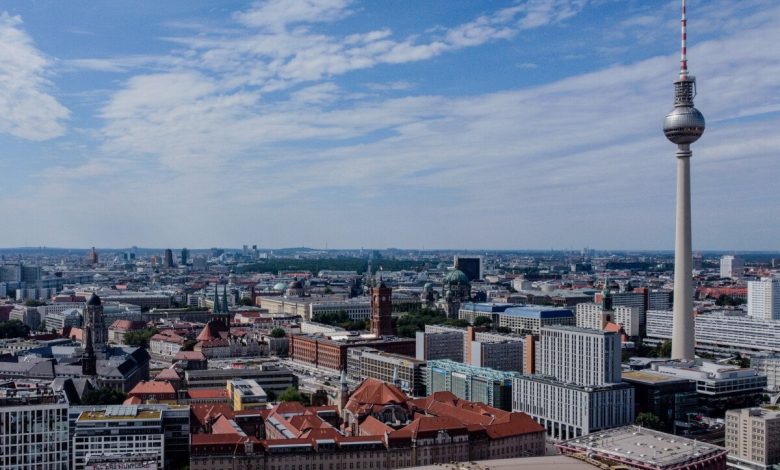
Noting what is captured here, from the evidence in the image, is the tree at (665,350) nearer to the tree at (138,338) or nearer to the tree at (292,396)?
the tree at (292,396)

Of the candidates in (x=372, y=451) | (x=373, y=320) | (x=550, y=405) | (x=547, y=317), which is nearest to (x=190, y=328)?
(x=373, y=320)

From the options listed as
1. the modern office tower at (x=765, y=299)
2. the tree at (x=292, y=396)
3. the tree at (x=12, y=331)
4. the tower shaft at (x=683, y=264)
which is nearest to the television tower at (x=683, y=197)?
the tower shaft at (x=683, y=264)

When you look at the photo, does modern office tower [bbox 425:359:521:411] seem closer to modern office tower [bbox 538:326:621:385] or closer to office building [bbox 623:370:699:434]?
modern office tower [bbox 538:326:621:385]

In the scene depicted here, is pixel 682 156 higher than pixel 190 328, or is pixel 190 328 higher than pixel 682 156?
pixel 682 156

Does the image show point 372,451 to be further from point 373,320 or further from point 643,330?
point 643,330

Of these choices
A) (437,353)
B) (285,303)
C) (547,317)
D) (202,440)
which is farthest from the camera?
(285,303)

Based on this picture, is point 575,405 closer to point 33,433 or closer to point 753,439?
point 753,439
